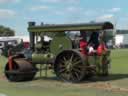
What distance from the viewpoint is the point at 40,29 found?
18.2 metres

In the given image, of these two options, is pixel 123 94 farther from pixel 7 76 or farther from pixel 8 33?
pixel 8 33

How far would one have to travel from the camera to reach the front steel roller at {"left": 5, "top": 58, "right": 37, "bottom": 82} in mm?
18031

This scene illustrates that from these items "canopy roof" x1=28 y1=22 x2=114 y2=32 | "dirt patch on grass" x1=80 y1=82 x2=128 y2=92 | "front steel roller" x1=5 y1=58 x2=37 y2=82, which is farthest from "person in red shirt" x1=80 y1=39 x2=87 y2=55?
"front steel roller" x1=5 y1=58 x2=37 y2=82

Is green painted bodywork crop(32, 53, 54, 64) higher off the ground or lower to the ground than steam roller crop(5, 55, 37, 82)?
higher

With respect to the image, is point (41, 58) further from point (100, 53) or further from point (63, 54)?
point (100, 53)

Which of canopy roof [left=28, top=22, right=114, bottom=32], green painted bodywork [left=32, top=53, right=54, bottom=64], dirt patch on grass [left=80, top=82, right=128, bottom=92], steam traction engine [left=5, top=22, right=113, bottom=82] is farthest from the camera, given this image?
green painted bodywork [left=32, top=53, right=54, bottom=64]

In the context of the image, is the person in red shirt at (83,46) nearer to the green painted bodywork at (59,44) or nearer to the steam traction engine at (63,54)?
the steam traction engine at (63,54)

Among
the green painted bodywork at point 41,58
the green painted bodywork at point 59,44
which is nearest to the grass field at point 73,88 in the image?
the green painted bodywork at point 41,58

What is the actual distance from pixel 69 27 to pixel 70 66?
1.48 meters

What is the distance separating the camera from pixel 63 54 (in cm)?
1719

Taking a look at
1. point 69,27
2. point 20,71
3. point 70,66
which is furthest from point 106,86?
point 20,71

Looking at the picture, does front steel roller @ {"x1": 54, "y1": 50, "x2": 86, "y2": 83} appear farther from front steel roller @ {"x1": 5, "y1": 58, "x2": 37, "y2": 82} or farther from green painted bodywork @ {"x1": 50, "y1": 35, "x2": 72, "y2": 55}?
front steel roller @ {"x1": 5, "y1": 58, "x2": 37, "y2": 82}

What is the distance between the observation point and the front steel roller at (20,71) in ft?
59.2

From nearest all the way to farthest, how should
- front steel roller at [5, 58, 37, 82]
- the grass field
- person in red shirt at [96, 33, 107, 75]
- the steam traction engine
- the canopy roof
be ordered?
the grass field < the canopy roof < the steam traction engine < person in red shirt at [96, 33, 107, 75] < front steel roller at [5, 58, 37, 82]
